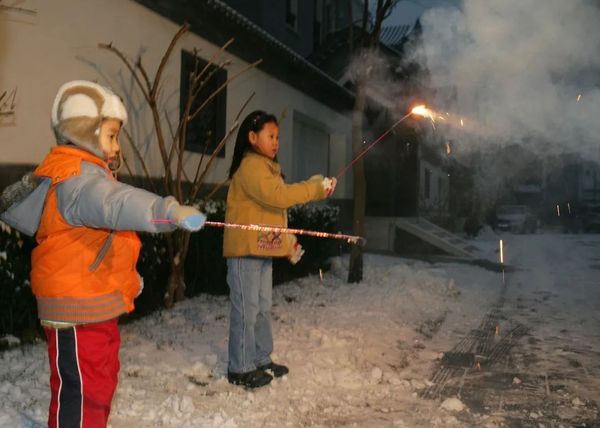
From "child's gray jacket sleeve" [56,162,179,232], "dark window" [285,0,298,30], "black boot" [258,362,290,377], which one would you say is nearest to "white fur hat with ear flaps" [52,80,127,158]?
"child's gray jacket sleeve" [56,162,179,232]

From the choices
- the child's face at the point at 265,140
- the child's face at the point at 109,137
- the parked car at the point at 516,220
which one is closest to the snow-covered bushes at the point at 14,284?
the child's face at the point at 265,140

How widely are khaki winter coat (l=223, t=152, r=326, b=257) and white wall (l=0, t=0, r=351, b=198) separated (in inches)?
101

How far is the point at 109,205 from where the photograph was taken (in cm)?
233

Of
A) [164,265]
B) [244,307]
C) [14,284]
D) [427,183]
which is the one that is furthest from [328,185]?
[427,183]

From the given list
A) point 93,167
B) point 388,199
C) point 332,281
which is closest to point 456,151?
point 388,199

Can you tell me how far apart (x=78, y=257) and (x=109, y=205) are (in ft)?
1.15

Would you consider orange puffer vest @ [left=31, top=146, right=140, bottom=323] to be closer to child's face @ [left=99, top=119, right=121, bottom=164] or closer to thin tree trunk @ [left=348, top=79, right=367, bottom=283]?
child's face @ [left=99, top=119, right=121, bottom=164]

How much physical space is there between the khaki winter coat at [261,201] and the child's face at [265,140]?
0.15 ft

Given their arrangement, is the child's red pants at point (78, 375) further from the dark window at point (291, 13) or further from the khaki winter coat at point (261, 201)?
the dark window at point (291, 13)

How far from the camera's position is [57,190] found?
2465mm

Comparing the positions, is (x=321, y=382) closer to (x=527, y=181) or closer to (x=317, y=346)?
(x=317, y=346)

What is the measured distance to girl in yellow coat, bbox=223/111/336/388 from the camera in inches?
159

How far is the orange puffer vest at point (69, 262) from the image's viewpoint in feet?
8.20

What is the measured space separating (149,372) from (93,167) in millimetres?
2348
